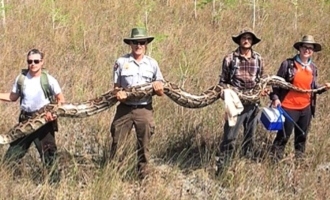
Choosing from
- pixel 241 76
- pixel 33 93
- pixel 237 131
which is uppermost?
pixel 241 76

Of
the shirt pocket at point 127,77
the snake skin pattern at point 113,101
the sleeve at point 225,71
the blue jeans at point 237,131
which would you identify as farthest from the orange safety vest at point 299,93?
the shirt pocket at point 127,77

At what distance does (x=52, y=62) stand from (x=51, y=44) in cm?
73

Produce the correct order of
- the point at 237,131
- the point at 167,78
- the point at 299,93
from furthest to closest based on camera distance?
the point at 167,78
the point at 299,93
the point at 237,131

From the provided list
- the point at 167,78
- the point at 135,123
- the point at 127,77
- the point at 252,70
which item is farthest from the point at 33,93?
the point at 167,78

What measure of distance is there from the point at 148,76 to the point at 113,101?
0.46 meters

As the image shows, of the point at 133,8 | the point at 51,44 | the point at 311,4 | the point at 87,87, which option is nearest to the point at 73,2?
the point at 133,8

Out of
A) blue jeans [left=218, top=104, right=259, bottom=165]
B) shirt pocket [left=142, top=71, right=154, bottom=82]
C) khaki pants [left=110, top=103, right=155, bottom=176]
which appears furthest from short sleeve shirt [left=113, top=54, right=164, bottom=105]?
blue jeans [left=218, top=104, right=259, bottom=165]

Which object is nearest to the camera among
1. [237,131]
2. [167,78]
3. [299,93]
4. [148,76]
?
[148,76]

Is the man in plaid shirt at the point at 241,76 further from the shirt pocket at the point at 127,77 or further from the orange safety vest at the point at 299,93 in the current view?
the shirt pocket at the point at 127,77

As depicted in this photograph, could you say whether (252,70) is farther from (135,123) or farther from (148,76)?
(135,123)

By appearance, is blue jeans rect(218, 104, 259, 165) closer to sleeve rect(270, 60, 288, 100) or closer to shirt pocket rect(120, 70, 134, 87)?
sleeve rect(270, 60, 288, 100)

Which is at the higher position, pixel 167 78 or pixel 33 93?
→ pixel 33 93

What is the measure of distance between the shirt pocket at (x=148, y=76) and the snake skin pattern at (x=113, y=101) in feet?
0.36

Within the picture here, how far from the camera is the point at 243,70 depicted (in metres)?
5.48
